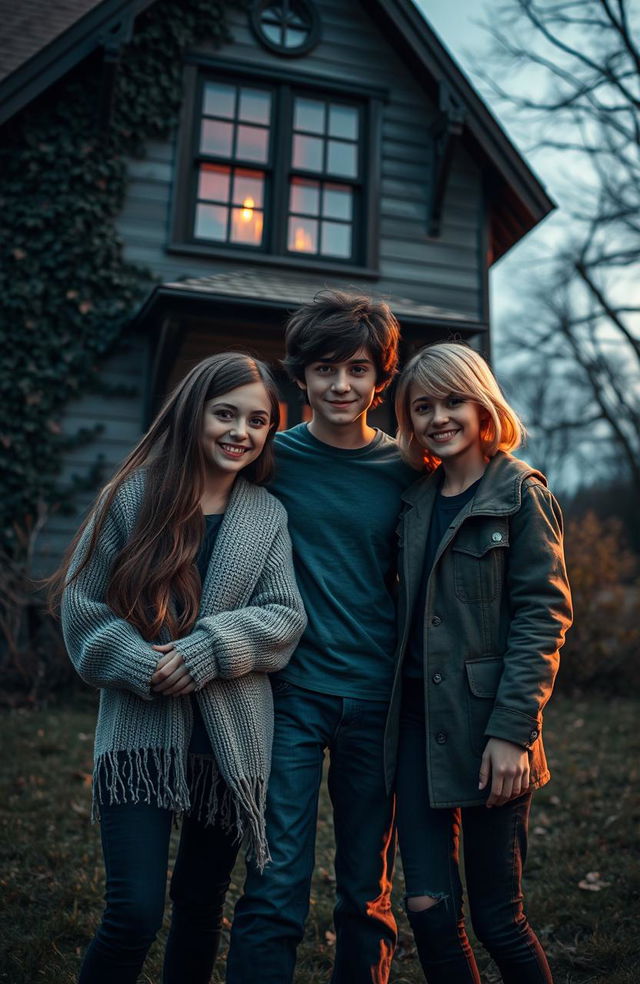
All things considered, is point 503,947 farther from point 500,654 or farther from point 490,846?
point 500,654

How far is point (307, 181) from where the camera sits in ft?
27.1

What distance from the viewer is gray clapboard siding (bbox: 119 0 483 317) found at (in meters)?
8.27

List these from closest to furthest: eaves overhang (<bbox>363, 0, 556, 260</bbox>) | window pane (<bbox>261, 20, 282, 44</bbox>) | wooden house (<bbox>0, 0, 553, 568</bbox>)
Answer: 1. wooden house (<bbox>0, 0, 553, 568</bbox>)
2. eaves overhang (<bbox>363, 0, 556, 260</bbox>)
3. window pane (<bbox>261, 20, 282, 44</bbox>)

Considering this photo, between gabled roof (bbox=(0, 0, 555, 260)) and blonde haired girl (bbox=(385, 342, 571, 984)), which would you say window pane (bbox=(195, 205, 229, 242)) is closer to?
gabled roof (bbox=(0, 0, 555, 260))

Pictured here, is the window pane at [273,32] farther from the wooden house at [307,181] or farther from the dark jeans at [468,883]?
the dark jeans at [468,883]

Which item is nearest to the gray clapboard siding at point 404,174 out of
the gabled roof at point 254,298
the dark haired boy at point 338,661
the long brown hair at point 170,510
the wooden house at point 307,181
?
the wooden house at point 307,181

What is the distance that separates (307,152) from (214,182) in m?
1.07

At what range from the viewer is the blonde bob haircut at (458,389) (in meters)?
2.46

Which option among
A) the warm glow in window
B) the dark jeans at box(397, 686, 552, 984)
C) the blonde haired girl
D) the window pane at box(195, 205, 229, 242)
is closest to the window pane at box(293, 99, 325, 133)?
the warm glow in window

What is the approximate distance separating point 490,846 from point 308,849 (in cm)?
52

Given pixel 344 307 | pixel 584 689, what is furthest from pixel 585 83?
pixel 344 307

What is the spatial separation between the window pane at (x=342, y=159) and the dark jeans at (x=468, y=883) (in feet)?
24.0

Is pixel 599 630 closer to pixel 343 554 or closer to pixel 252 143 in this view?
pixel 252 143

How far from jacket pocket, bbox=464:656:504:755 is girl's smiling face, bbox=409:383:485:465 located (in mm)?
649
